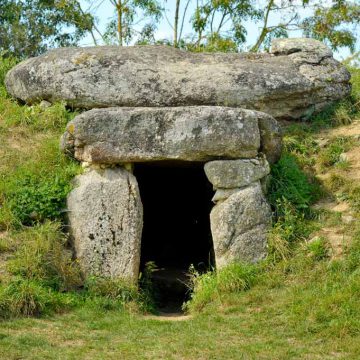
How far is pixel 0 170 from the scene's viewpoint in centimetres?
1093

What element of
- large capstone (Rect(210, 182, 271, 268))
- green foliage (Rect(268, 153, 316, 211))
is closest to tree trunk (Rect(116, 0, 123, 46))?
green foliage (Rect(268, 153, 316, 211))

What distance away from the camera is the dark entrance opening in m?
12.8

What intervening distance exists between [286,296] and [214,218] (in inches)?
62.4

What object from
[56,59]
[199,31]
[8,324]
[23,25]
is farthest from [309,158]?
[23,25]

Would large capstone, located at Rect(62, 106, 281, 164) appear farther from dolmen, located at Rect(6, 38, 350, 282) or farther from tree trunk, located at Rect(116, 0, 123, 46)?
tree trunk, located at Rect(116, 0, 123, 46)

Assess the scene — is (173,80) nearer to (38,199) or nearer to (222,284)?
(38,199)

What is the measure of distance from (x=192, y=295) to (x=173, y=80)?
3827 mm

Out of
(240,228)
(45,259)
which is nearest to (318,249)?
(240,228)

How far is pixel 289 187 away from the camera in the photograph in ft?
35.0

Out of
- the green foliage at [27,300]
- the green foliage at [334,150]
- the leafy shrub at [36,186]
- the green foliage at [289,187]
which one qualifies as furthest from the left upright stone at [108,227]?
the green foliage at [334,150]

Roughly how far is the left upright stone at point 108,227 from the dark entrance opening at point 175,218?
7.90 ft

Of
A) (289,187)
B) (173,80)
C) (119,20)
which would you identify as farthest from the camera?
(119,20)

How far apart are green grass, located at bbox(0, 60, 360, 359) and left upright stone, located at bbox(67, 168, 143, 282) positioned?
215 mm

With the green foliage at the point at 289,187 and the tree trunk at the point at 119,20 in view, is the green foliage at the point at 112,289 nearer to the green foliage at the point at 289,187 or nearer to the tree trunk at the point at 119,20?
the green foliage at the point at 289,187
